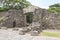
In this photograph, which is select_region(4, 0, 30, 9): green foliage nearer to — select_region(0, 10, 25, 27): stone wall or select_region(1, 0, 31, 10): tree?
select_region(1, 0, 31, 10): tree

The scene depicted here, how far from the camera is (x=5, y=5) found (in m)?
32.0

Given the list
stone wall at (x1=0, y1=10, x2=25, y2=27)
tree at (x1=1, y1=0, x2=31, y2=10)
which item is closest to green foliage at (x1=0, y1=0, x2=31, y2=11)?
tree at (x1=1, y1=0, x2=31, y2=10)

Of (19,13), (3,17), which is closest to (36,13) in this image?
(19,13)

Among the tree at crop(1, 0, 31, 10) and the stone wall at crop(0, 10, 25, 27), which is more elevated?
the tree at crop(1, 0, 31, 10)

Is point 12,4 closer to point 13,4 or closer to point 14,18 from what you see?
point 13,4

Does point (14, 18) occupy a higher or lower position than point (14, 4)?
lower

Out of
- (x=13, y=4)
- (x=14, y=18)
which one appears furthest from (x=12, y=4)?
(x=14, y=18)

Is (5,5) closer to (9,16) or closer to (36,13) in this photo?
(9,16)

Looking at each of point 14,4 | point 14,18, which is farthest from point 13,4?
point 14,18

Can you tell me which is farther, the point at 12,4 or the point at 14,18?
the point at 12,4

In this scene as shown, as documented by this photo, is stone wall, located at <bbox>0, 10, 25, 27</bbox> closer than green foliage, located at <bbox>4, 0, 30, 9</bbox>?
Yes

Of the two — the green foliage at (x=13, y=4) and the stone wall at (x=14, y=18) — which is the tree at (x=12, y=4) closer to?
the green foliage at (x=13, y=4)

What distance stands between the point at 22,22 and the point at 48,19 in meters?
5.26

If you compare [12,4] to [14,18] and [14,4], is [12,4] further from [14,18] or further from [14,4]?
[14,18]
